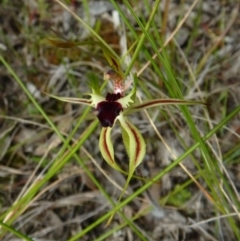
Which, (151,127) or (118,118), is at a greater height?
(118,118)

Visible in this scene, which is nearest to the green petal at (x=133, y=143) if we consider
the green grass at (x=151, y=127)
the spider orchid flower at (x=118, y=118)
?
the spider orchid flower at (x=118, y=118)

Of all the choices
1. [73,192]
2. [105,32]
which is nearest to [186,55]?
[105,32]

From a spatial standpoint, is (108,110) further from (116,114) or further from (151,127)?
(151,127)

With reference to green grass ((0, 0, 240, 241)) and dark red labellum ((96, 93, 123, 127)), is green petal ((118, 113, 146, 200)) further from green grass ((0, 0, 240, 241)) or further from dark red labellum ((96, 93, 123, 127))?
green grass ((0, 0, 240, 241))

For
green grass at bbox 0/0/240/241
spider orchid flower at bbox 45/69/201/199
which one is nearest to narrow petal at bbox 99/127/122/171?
spider orchid flower at bbox 45/69/201/199

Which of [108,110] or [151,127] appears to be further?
[151,127]

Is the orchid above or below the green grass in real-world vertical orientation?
above

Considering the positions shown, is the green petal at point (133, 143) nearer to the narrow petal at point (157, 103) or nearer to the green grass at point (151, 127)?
the narrow petal at point (157, 103)

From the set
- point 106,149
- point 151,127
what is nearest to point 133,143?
point 106,149

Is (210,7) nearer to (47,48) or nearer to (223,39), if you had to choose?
(223,39)
